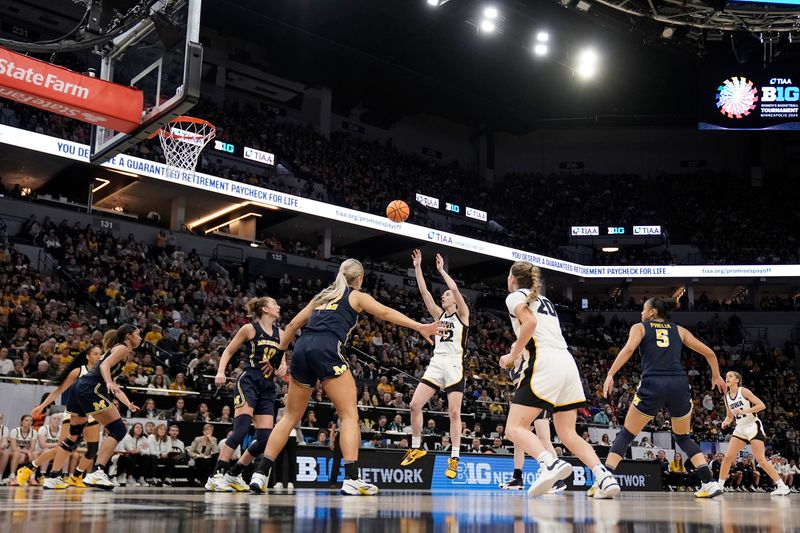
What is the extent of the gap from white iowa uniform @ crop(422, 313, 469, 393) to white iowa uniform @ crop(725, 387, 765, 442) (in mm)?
5289

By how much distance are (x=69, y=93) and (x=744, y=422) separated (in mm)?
11935

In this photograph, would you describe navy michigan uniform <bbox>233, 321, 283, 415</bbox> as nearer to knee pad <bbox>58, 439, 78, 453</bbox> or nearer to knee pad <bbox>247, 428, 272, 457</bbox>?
knee pad <bbox>247, 428, 272, 457</bbox>

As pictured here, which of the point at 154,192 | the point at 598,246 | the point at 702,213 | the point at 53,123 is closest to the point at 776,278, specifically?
the point at 702,213

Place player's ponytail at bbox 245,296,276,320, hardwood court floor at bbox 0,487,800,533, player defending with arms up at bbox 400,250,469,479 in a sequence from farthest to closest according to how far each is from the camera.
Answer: player defending with arms up at bbox 400,250,469,479
player's ponytail at bbox 245,296,276,320
hardwood court floor at bbox 0,487,800,533

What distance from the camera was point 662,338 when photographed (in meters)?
9.21

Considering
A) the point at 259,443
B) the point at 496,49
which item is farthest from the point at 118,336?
the point at 496,49

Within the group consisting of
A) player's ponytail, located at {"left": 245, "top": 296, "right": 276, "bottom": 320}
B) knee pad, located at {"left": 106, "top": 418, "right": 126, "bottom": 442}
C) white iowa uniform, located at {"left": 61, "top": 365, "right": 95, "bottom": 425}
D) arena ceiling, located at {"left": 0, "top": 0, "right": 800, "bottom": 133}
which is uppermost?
arena ceiling, located at {"left": 0, "top": 0, "right": 800, "bottom": 133}

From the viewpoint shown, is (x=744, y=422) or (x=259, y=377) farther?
(x=744, y=422)

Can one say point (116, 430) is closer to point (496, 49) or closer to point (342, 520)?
point (342, 520)

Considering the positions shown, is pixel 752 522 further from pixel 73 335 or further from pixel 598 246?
pixel 598 246

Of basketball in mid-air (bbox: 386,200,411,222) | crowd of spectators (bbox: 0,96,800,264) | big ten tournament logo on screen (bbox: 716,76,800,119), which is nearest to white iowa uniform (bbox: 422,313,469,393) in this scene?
basketball in mid-air (bbox: 386,200,411,222)

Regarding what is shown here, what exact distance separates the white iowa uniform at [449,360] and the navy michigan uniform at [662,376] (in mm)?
2592

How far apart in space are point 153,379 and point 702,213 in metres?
38.0

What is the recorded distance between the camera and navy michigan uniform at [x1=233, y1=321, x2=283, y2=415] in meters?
8.82
